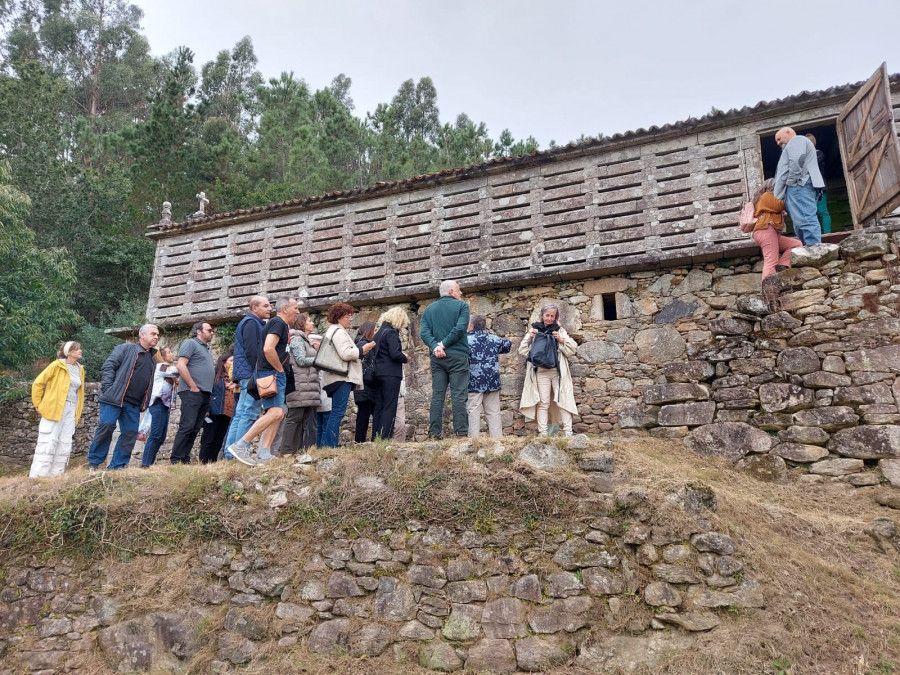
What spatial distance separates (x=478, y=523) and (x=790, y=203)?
529cm

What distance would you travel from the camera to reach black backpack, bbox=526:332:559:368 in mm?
6770

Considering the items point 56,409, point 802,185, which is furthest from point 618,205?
point 56,409

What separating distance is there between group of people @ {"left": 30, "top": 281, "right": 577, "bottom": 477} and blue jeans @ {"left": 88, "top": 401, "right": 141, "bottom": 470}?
1 centimetres

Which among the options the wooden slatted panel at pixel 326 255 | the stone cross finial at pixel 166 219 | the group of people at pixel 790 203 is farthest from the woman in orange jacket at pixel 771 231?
the stone cross finial at pixel 166 219

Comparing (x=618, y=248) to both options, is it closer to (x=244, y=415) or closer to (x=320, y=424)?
(x=320, y=424)

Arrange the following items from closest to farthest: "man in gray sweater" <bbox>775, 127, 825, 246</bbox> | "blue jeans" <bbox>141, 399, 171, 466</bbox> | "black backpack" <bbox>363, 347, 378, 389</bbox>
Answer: "black backpack" <bbox>363, 347, 378, 389</bbox>
"man in gray sweater" <bbox>775, 127, 825, 246</bbox>
"blue jeans" <bbox>141, 399, 171, 466</bbox>

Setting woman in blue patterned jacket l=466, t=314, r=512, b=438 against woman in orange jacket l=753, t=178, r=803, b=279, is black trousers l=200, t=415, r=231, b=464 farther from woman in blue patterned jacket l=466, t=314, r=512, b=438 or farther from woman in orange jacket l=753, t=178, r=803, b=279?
woman in orange jacket l=753, t=178, r=803, b=279

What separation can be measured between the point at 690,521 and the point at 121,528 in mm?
4759

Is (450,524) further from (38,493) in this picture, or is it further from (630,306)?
(630,306)

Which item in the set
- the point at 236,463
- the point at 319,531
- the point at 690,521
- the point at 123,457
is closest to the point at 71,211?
the point at 123,457

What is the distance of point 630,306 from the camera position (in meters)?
9.09

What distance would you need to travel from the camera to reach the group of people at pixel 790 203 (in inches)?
270

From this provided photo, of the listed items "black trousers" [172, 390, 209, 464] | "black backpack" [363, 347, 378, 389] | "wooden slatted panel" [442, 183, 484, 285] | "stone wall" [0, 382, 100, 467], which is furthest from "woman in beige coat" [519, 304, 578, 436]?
"stone wall" [0, 382, 100, 467]

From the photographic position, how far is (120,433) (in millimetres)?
6688
